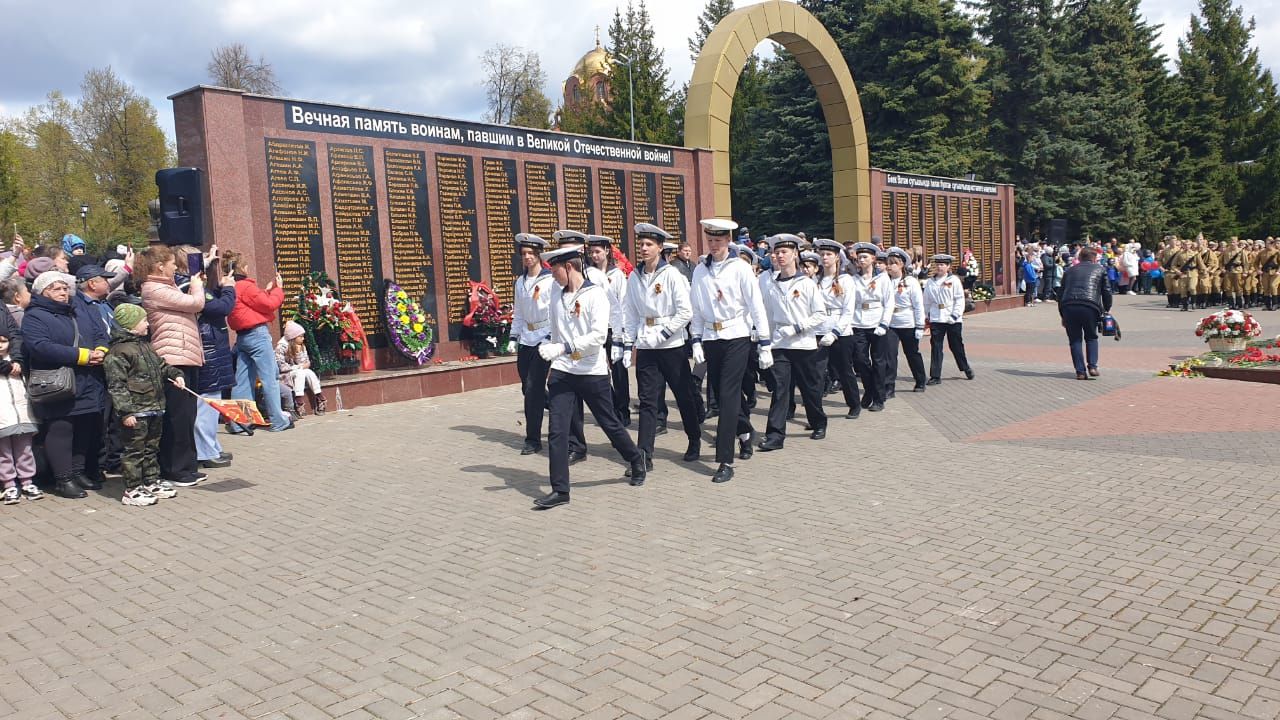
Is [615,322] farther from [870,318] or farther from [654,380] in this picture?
[870,318]

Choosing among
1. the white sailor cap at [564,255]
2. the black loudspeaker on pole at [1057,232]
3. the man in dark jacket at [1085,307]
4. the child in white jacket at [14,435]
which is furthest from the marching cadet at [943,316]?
the black loudspeaker on pole at [1057,232]

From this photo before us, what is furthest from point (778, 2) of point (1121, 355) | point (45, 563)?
point (45, 563)

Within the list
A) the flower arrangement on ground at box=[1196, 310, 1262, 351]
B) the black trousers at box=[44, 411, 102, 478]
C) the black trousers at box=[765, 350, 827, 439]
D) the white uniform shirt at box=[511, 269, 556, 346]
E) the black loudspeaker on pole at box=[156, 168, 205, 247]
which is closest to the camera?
the black trousers at box=[44, 411, 102, 478]

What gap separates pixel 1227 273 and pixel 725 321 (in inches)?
863

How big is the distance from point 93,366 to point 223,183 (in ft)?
12.8

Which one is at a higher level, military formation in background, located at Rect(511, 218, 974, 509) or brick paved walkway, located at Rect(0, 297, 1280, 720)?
military formation in background, located at Rect(511, 218, 974, 509)

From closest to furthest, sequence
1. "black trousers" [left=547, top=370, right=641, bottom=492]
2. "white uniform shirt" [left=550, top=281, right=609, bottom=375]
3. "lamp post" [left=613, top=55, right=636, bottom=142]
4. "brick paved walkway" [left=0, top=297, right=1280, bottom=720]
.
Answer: "brick paved walkway" [left=0, top=297, right=1280, bottom=720] < "black trousers" [left=547, top=370, right=641, bottom=492] < "white uniform shirt" [left=550, top=281, right=609, bottom=375] < "lamp post" [left=613, top=55, right=636, bottom=142]

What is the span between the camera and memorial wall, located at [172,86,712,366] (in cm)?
1097

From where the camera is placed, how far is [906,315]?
12.1 m

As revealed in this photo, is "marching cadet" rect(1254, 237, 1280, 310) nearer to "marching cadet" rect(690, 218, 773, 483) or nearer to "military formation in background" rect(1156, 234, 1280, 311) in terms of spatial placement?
"military formation in background" rect(1156, 234, 1280, 311)

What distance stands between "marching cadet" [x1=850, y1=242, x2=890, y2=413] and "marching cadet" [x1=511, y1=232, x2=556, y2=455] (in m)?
3.81

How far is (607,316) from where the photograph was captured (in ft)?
22.9

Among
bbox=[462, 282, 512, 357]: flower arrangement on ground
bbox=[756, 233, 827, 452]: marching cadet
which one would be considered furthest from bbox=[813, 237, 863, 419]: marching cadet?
bbox=[462, 282, 512, 357]: flower arrangement on ground

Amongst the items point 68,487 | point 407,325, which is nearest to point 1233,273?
point 407,325
